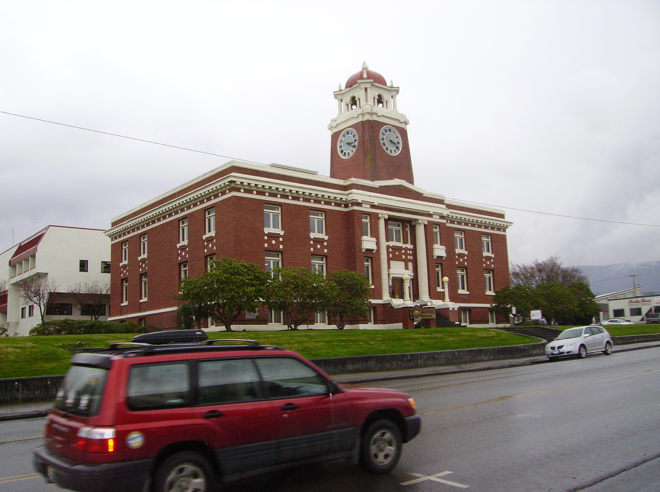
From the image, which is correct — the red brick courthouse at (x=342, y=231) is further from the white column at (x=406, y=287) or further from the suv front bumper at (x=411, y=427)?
the suv front bumper at (x=411, y=427)

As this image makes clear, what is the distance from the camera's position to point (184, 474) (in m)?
5.66

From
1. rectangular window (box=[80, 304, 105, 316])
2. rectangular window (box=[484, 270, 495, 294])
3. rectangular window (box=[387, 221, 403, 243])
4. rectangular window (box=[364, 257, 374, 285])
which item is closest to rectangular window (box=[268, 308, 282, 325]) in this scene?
rectangular window (box=[364, 257, 374, 285])

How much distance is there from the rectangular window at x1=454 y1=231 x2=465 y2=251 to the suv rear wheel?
155 feet

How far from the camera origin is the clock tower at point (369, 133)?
150 ft

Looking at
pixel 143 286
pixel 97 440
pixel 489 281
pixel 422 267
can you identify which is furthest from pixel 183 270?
pixel 97 440

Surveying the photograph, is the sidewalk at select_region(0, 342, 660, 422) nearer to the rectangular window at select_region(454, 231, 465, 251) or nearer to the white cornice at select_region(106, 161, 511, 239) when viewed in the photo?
the white cornice at select_region(106, 161, 511, 239)

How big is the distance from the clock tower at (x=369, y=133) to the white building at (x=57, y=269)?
95.7 ft

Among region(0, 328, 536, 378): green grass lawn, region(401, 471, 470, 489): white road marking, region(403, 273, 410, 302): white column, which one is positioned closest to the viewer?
region(401, 471, 470, 489): white road marking

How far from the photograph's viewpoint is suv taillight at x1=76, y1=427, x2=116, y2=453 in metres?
5.32

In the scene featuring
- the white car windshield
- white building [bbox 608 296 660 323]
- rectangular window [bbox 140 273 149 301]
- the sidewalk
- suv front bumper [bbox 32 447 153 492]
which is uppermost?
rectangular window [bbox 140 273 149 301]

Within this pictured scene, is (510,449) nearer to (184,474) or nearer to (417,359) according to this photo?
(184,474)

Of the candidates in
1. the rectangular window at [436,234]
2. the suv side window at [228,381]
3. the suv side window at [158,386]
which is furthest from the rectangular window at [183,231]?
the suv side window at [158,386]

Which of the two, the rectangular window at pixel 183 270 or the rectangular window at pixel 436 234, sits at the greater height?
the rectangular window at pixel 436 234

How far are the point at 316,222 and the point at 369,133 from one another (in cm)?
1012
